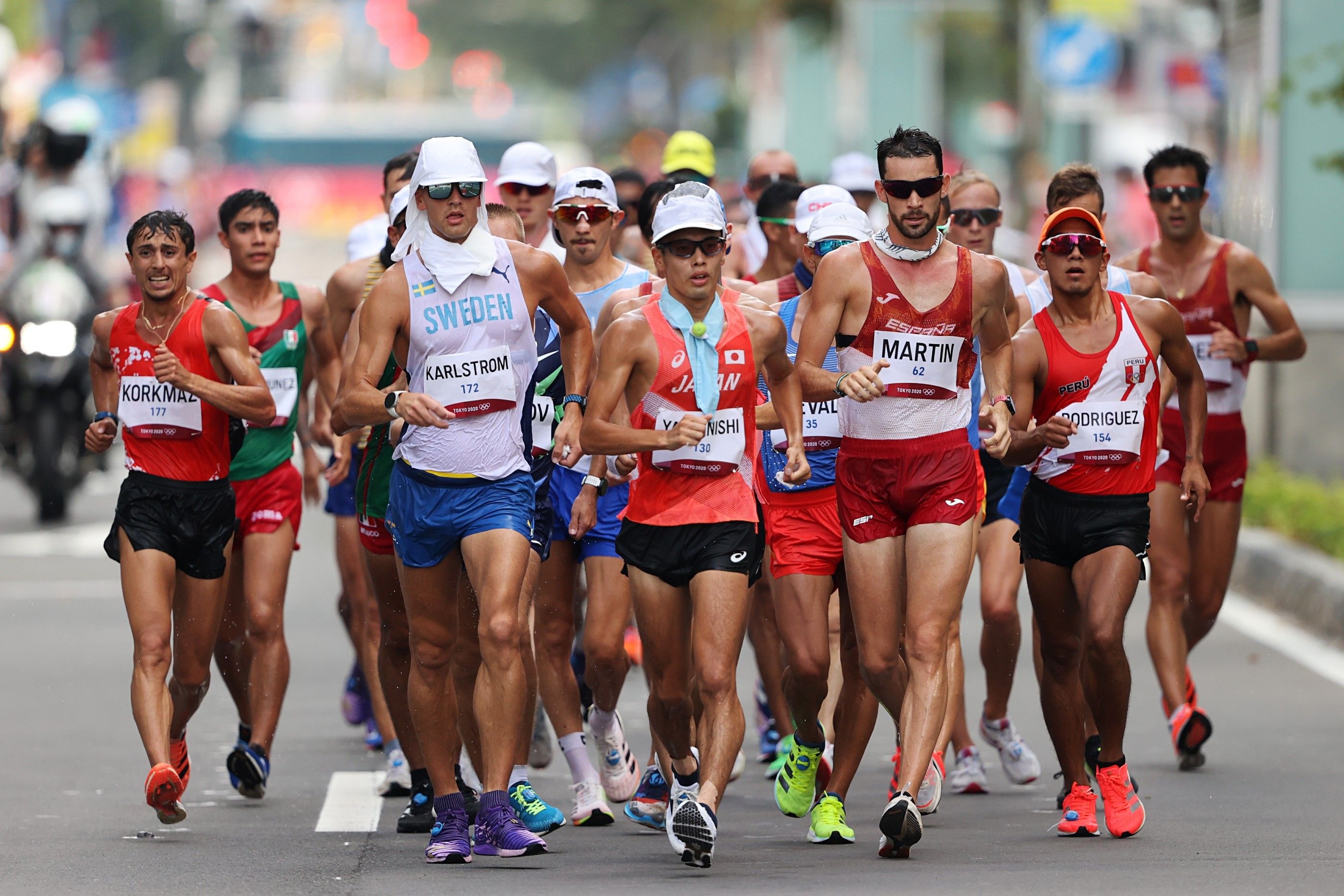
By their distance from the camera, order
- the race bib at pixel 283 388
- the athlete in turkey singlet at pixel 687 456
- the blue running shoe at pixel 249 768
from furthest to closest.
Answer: the race bib at pixel 283 388
the blue running shoe at pixel 249 768
the athlete in turkey singlet at pixel 687 456

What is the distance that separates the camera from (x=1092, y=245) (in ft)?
30.0

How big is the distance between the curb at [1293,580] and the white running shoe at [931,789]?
202 inches

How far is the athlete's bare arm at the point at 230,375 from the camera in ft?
30.6

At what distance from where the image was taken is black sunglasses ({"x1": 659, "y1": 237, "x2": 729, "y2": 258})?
862cm

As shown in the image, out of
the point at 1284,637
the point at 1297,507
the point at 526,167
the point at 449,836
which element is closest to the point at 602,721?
the point at 449,836

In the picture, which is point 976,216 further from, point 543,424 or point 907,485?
point 907,485

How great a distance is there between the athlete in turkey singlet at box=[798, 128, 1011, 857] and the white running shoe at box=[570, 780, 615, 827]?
124cm

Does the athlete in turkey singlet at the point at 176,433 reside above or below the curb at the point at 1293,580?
above

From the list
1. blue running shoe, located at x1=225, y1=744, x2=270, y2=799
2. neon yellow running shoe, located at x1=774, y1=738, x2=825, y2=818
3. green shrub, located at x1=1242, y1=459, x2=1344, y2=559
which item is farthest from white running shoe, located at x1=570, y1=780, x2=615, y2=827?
green shrub, located at x1=1242, y1=459, x2=1344, y2=559

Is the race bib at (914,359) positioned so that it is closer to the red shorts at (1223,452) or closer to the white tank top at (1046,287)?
the white tank top at (1046,287)

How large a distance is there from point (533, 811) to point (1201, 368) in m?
3.69

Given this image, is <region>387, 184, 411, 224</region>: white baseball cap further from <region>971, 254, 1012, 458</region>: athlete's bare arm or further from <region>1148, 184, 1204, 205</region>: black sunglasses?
<region>1148, 184, 1204, 205</region>: black sunglasses

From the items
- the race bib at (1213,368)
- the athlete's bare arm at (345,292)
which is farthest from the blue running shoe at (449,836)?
the race bib at (1213,368)

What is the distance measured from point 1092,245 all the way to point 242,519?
341 cm
